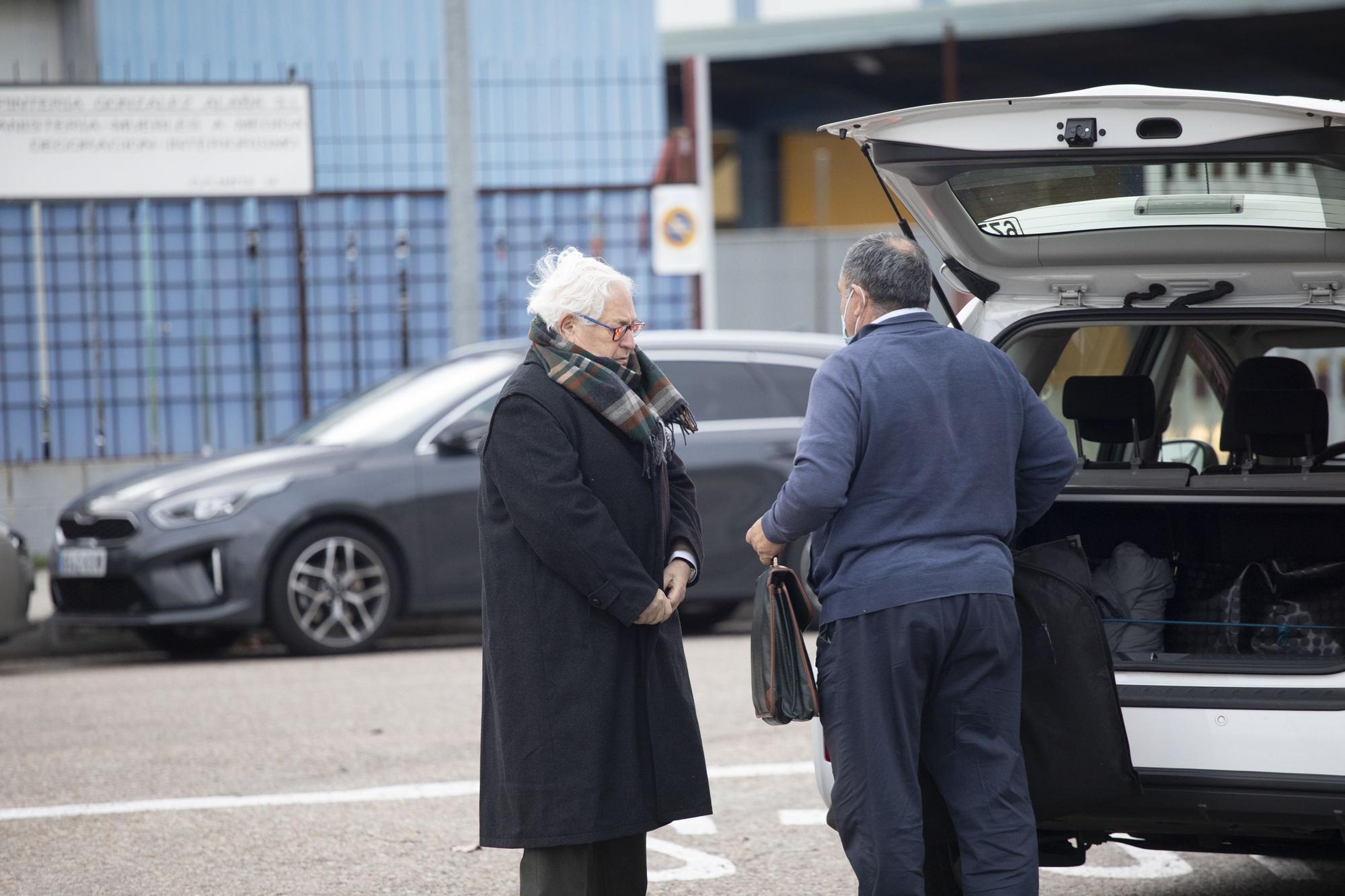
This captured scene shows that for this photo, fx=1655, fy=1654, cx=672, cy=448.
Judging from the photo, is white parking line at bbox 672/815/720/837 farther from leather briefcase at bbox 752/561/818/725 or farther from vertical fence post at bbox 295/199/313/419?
vertical fence post at bbox 295/199/313/419

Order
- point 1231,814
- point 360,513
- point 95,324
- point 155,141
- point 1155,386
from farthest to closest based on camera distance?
point 95,324, point 155,141, point 360,513, point 1155,386, point 1231,814

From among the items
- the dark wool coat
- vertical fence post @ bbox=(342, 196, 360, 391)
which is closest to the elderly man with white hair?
the dark wool coat

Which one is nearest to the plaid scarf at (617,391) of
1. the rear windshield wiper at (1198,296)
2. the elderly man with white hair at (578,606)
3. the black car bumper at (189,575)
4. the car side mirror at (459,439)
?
the elderly man with white hair at (578,606)

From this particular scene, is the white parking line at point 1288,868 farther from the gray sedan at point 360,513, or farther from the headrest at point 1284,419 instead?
the gray sedan at point 360,513

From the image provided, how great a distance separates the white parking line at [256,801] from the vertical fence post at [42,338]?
8341 millimetres

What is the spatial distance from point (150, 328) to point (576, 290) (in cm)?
1121

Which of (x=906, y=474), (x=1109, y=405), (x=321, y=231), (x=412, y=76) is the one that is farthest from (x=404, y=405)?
(x=412, y=76)

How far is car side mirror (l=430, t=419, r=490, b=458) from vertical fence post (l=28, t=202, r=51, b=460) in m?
5.99

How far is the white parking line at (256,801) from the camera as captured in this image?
5680 millimetres

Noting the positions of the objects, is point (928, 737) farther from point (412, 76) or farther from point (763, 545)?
point (412, 76)

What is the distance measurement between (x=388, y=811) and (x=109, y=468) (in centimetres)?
855

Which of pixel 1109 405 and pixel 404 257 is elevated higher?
pixel 404 257

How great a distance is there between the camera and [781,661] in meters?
3.70

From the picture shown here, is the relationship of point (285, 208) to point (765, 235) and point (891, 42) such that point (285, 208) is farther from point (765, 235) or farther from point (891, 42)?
point (891, 42)
